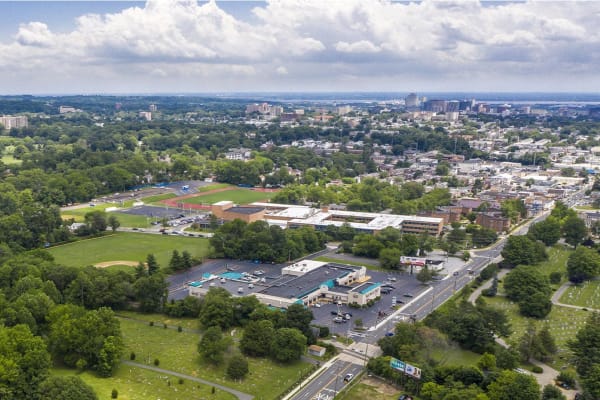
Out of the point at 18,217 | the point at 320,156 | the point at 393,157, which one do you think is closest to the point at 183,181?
the point at 320,156

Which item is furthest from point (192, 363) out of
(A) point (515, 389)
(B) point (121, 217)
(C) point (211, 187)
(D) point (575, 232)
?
(C) point (211, 187)

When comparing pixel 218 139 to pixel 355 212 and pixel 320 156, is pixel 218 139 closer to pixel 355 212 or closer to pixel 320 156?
pixel 320 156

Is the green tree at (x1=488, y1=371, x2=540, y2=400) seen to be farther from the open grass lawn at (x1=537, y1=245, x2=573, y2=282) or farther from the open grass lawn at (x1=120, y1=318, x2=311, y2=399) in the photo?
the open grass lawn at (x1=537, y1=245, x2=573, y2=282)

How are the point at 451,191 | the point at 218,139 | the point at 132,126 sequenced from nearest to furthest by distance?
the point at 451,191 → the point at 218,139 → the point at 132,126

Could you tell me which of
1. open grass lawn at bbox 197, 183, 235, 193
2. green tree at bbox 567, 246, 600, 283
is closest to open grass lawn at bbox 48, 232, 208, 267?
open grass lawn at bbox 197, 183, 235, 193

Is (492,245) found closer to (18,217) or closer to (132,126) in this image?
(18,217)

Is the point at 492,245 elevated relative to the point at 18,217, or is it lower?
lower

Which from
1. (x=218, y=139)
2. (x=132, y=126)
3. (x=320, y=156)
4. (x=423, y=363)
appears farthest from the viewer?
(x=132, y=126)

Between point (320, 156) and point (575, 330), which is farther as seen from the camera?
point (320, 156)
